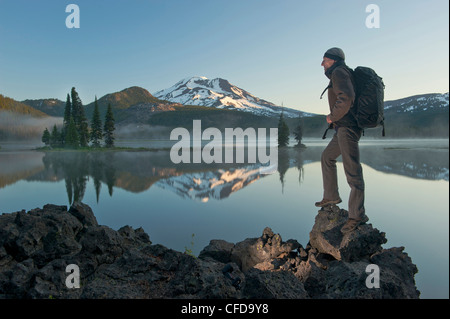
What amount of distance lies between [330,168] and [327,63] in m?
1.71

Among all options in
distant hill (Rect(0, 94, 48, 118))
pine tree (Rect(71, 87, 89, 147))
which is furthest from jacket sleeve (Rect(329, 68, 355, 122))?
distant hill (Rect(0, 94, 48, 118))

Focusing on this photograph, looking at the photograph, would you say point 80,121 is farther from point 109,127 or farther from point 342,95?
point 342,95

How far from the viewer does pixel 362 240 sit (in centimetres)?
458

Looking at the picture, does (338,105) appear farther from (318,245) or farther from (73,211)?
(73,211)

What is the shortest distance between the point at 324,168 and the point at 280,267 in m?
1.81

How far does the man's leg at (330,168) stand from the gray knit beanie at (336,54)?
1201mm

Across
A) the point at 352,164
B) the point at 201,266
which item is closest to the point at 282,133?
the point at 352,164

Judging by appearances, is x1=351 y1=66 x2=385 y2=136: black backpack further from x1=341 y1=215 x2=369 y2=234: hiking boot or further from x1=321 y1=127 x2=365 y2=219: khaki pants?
x1=341 y1=215 x2=369 y2=234: hiking boot

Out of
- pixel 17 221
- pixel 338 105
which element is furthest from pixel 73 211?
pixel 338 105

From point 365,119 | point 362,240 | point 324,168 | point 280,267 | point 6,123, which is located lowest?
point 280,267

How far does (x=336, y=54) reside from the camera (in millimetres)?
4320

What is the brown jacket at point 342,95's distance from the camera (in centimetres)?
402

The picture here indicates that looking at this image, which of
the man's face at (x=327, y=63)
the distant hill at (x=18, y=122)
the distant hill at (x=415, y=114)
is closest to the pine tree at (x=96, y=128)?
the man's face at (x=327, y=63)

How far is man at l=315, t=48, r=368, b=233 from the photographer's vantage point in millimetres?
4059
